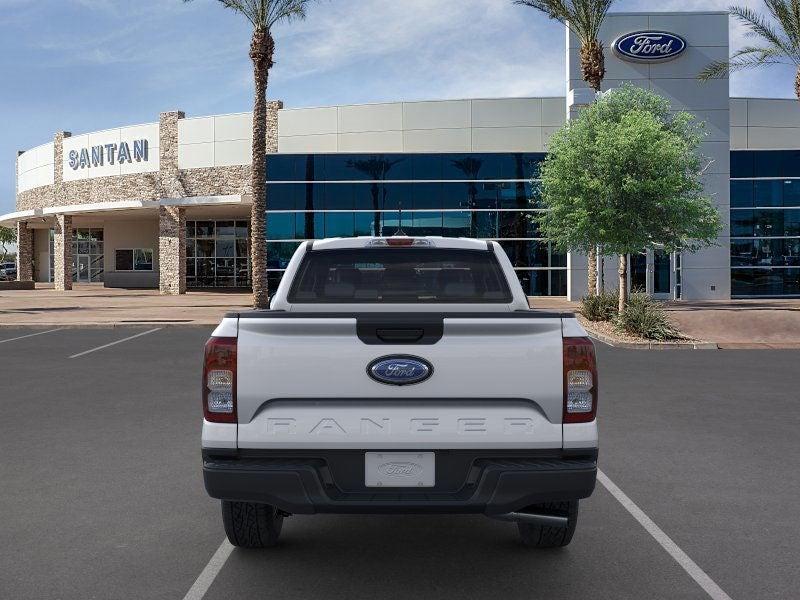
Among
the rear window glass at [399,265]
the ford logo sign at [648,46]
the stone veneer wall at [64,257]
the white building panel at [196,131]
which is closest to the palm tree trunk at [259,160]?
the white building panel at [196,131]

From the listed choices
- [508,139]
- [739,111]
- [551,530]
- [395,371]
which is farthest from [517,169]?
[395,371]

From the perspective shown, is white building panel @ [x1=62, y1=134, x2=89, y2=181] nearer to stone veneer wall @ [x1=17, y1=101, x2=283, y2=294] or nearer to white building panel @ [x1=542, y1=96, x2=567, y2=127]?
stone veneer wall @ [x1=17, y1=101, x2=283, y2=294]

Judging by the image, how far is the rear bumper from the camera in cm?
382

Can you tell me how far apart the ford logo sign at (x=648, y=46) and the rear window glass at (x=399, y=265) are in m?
29.9

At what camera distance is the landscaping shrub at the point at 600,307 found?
2252 centimetres

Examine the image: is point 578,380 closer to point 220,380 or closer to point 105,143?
point 220,380

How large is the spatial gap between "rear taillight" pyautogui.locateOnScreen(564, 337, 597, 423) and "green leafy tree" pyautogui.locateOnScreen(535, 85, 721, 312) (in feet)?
60.2

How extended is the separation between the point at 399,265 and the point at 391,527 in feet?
6.41

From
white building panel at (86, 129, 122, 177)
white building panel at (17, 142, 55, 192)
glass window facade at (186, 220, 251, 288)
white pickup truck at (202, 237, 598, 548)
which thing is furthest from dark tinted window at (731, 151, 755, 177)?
white building panel at (17, 142, 55, 192)

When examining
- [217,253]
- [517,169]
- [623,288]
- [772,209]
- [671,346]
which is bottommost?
[671,346]

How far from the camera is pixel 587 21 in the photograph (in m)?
27.0

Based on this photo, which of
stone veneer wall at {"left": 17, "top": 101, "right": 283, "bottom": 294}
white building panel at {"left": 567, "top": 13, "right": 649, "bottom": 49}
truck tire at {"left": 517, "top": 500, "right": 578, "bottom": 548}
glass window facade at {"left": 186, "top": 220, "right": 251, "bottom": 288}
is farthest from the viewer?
glass window facade at {"left": 186, "top": 220, "right": 251, "bottom": 288}

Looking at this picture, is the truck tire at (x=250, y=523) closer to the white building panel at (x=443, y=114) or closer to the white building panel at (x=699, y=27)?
the white building panel at (x=443, y=114)

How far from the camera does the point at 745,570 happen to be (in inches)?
171
